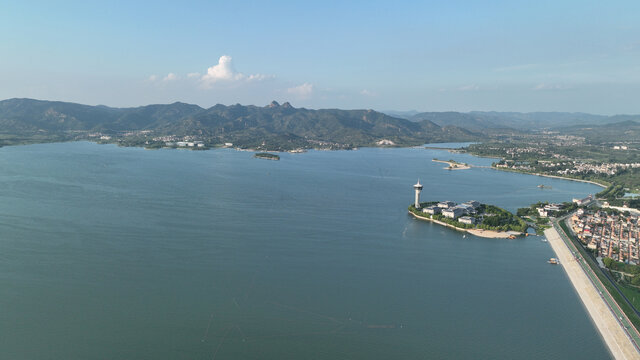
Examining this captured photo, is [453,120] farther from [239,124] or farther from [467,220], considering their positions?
[467,220]

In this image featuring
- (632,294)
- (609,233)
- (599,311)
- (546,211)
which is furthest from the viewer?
(546,211)

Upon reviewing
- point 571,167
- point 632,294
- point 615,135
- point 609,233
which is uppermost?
point 615,135

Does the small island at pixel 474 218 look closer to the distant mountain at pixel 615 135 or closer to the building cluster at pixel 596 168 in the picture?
the building cluster at pixel 596 168

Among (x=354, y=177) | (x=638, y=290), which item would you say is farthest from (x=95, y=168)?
(x=638, y=290)

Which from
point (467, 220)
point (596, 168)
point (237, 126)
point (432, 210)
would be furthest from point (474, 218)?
point (237, 126)

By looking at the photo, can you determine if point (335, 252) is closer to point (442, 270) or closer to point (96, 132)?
point (442, 270)

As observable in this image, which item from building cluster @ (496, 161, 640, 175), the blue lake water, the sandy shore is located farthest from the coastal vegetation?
building cluster @ (496, 161, 640, 175)

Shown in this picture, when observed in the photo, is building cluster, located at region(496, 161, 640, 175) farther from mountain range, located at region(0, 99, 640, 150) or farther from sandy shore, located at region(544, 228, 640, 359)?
mountain range, located at region(0, 99, 640, 150)
